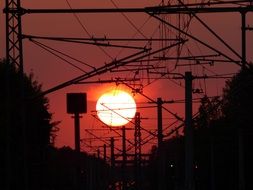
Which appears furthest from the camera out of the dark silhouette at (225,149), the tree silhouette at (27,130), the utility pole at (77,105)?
the dark silhouette at (225,149)

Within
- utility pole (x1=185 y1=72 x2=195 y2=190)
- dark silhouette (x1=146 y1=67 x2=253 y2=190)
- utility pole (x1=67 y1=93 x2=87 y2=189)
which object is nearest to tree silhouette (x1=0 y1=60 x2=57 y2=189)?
utility pole (x1=67 y1=93 x2=87 y2=189)

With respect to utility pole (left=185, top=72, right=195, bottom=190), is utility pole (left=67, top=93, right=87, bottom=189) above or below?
above

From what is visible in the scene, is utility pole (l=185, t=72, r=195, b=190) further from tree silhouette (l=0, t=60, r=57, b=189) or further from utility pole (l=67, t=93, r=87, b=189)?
tree silhouette (l=0, t=60, r=57, b=189)

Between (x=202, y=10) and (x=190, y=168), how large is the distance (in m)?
18.7

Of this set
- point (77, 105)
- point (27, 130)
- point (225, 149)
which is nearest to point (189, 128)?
point (77, 105)

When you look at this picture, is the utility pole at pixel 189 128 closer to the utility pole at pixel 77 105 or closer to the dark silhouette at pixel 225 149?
the utility pole at pixel 77 105

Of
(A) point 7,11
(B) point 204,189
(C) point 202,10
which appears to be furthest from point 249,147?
(C) point 202,10

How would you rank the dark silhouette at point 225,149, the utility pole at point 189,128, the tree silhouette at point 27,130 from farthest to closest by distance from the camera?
1. the dark silhouette at point 225,149
2. the tree silhouette at point 27,130
3. the utility pole at point 189,128

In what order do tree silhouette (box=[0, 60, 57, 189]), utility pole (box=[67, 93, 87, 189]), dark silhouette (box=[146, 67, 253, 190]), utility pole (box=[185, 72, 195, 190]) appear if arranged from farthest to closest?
dark silhouette (box=[146, 67, 253, 190]), tree silhouette (box=[0, 60, 57, 189]), utility pole (box=[67, 93, 87, 189]), utility pole (box=[185, 72, 195, 190])

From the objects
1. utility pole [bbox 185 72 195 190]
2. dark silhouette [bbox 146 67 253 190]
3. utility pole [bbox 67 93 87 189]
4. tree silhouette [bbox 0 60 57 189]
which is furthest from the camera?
dark silhouette [bbox 146 67 253 190]

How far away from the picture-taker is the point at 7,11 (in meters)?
40.4

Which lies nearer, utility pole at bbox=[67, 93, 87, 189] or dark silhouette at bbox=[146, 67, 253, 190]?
utility pole at bbox=[67, 93, 87, 189]

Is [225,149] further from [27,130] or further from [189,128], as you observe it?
[189,128]

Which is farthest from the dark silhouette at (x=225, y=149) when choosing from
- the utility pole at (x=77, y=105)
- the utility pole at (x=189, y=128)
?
the utility pole at (x=189, y=128)
